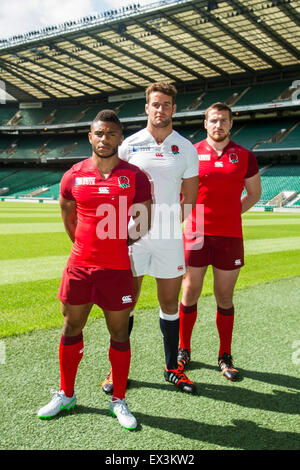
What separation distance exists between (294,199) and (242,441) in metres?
30.5

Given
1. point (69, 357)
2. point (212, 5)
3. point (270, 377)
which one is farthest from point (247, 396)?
point (212, 5)

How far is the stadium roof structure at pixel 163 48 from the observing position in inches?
1118

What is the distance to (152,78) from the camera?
139 feet

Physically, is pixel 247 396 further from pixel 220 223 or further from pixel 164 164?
pixel 164 164

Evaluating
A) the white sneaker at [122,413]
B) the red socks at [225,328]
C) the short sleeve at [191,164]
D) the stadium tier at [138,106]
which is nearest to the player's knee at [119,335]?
the white sneaker at [122,413]

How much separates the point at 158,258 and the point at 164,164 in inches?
30.0

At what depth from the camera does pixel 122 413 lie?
2641 millimetres

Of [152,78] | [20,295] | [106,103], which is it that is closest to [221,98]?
[152,78]

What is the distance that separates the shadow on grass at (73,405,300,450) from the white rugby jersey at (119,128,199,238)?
143cm

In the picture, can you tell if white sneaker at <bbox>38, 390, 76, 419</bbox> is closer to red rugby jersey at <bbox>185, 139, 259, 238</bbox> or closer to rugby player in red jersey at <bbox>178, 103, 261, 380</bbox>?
rugby player in red jersey at <bbox>178, 103, 261, 380</bbox>

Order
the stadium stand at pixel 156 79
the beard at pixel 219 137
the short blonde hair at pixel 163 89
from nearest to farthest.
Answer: the short blonde hair at pixel 163 89 → the beard at pixel 219 137 → the stadium stand at pixel 156 79

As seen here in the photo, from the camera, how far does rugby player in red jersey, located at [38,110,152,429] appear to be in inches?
103

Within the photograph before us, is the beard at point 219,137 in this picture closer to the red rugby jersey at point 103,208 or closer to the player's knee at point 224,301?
the red rugby jersey at point 103,208

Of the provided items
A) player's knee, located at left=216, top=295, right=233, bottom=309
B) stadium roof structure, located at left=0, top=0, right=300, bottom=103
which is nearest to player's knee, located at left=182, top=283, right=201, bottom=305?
player's knee, located at left=216, top=295, right=233, bottom=309
